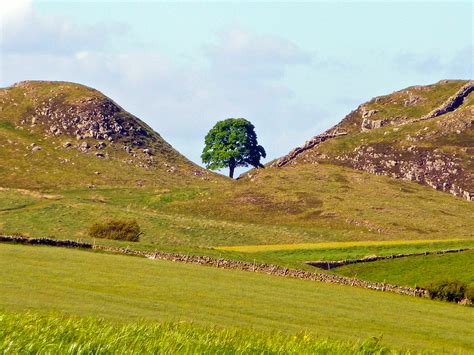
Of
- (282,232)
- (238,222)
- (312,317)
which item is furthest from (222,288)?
(238,222)

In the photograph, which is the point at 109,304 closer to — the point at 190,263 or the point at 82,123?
the point at 190,263

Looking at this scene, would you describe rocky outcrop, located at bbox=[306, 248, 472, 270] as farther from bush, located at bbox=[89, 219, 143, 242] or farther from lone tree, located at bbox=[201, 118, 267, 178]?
lone tree, located at bbox=[201, 118, 267, 178]

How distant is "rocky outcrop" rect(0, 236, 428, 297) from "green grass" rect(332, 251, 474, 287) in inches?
416

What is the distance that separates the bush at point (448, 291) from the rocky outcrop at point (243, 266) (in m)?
0.87

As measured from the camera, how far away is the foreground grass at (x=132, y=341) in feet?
62.3

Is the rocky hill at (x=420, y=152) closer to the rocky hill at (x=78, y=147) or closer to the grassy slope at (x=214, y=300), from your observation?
the rocky hill at (x=78, y=147)

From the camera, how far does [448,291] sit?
222ft

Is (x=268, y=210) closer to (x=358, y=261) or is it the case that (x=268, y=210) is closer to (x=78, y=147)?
(x=358, y=261)

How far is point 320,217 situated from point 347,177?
80.5 ft

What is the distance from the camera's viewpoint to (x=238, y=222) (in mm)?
130750

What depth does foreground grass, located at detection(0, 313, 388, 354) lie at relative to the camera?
748 inches

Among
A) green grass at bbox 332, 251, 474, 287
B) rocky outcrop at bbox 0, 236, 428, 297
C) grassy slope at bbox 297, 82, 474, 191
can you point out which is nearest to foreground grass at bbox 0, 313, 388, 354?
rocky outcrop at bbox 0, 236, 428, 297

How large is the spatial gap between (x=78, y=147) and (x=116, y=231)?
8217 centimetres

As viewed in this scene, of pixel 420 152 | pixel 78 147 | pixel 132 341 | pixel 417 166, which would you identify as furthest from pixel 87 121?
pixel 132 341
